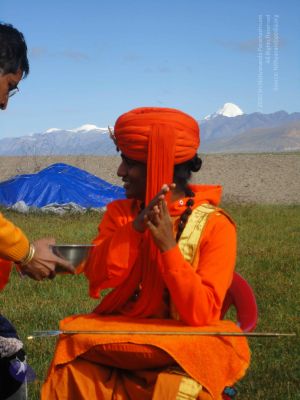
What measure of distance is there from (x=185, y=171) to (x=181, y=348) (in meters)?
0.90

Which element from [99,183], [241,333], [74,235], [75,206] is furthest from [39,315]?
[99,183]

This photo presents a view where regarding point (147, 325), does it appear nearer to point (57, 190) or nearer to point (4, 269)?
point (4, 269)

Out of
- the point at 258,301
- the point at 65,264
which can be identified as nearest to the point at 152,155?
the point at 65,264

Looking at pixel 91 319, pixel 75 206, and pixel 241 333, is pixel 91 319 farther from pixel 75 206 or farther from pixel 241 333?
pixel 75 206

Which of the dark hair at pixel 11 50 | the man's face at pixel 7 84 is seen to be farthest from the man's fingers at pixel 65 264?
the dark hair at pixel 11 50

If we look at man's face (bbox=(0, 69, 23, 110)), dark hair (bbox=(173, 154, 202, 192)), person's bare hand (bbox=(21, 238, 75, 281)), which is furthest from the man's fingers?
man's face (bbox=(0, 69, 23, 110))

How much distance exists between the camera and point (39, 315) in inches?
255

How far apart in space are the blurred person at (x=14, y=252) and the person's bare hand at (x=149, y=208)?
42 cm

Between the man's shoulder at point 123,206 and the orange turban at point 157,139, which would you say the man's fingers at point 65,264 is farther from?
the orange turban at point 157,139

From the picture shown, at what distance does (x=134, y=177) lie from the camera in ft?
11.5

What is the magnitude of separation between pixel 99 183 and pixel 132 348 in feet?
44.9

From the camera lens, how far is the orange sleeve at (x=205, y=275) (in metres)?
3.16

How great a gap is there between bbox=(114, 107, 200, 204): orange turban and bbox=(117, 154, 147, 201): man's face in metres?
0.05

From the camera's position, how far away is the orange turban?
11.1 feet
